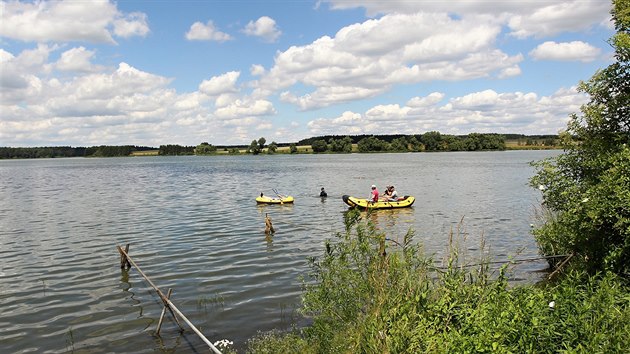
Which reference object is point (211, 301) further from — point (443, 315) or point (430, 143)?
point (430, 143)

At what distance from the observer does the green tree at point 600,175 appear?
936cm

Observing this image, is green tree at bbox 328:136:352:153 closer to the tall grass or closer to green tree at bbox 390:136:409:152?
green tree at bbox 390:136:409:152

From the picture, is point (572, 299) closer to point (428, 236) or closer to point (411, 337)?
point (411, 337)

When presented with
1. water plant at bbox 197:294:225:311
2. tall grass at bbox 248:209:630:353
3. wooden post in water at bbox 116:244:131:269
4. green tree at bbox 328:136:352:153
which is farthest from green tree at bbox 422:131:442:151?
tall grass at bbox 248:209:630:353

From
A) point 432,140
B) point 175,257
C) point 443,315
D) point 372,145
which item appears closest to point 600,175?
point 443,315

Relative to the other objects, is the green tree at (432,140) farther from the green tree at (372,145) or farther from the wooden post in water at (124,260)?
the wooden post in water at (124,260)

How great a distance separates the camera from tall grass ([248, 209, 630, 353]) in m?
6.48

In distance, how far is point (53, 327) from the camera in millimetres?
12242

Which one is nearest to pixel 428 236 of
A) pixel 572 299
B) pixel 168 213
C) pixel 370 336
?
pixel 572 299

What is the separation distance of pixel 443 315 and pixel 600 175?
5.52 metres

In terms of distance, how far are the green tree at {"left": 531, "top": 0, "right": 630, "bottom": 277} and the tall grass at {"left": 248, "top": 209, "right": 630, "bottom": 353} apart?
1.69 metres

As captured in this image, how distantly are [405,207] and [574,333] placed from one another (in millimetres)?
27860

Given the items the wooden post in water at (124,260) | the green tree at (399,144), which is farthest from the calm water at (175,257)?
the green tree at (399,144)

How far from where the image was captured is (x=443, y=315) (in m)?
7.49
